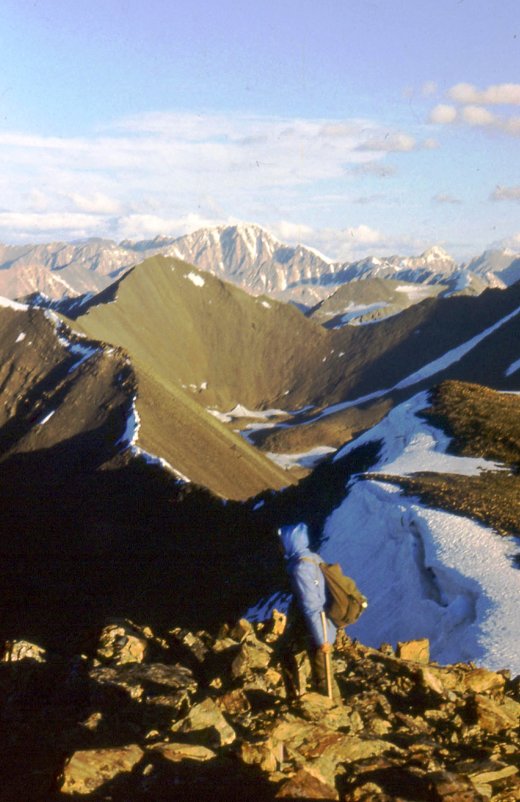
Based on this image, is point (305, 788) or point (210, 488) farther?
point (210, 488)

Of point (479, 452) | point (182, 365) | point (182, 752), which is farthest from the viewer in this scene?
point (182, 365)

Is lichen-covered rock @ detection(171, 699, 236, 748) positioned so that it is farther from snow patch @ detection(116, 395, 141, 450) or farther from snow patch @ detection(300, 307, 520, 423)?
snow patch @ detection(300, 307, 520, 423)

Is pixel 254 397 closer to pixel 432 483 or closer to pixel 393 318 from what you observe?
pixel 393 318

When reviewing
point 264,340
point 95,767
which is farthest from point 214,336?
point 95,767

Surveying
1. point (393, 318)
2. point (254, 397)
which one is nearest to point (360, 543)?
point (254, 397)

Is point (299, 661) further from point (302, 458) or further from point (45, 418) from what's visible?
point (302, 458)
